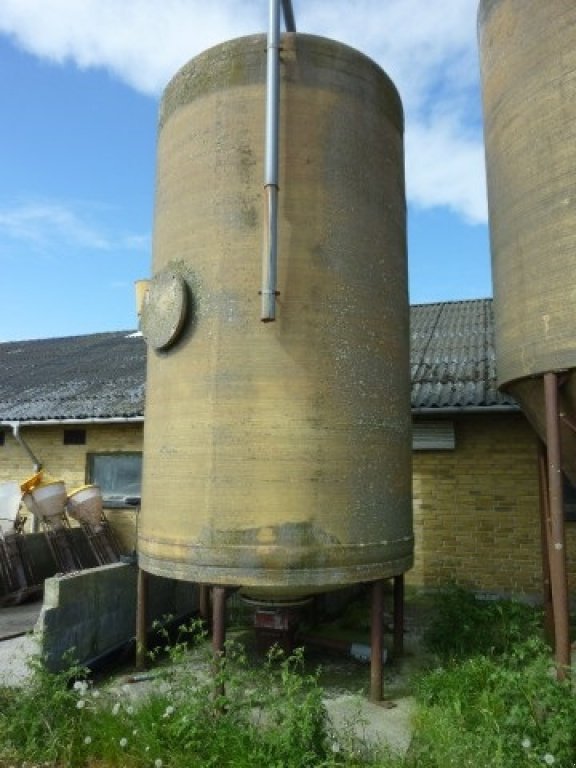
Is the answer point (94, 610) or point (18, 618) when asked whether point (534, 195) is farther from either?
point (18, 618)

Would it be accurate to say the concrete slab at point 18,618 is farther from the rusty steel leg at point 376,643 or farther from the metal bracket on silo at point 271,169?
the metal bracket on silo at point 271,169

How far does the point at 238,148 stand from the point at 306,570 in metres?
3.38

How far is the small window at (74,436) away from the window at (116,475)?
29cm

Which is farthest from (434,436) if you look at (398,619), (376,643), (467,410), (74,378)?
(74,378)

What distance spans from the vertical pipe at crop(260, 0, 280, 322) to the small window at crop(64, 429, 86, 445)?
698cm

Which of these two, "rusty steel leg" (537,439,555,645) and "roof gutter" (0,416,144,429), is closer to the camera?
"rusty steel leg" (537,439,555,645)

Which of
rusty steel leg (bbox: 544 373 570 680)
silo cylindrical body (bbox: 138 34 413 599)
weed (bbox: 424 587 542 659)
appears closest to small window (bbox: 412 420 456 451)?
weed (bbox: 424 587 542 659)

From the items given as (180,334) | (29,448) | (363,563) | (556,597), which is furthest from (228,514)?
(29,448)

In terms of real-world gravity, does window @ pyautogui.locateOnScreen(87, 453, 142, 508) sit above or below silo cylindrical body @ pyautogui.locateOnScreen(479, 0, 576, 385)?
below

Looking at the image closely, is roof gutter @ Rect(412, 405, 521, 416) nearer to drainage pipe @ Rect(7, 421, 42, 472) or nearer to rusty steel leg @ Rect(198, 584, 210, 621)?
rusty steel leg @ Rect(198, 584, 210, 621)

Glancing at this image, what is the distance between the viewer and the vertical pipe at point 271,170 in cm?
479

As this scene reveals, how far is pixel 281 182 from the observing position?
5027 mm

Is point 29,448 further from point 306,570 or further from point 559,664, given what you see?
point 559,664

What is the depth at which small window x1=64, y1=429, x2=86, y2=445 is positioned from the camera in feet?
35.5
